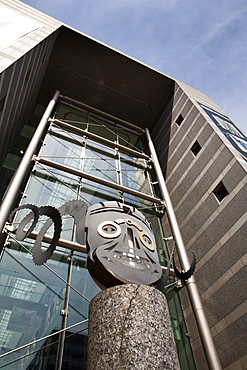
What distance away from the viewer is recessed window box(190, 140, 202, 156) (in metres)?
9.57

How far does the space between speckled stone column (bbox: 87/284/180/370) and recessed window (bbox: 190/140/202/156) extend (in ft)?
24.1

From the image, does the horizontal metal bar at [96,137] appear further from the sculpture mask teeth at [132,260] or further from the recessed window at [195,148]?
the sculpture mask teeth at [132,260]

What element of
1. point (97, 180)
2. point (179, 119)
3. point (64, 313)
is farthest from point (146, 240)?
point (179, 119)

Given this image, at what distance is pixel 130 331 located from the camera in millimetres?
2596

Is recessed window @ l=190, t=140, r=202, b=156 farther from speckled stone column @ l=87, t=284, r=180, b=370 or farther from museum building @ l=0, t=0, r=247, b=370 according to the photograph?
speckled stone column @ l=87, t=284, r=180, b=370

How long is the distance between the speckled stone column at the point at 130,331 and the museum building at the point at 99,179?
252 cm

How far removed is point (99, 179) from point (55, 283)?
4206 mm

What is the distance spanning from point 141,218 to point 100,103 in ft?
37.2

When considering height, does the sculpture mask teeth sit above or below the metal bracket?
above

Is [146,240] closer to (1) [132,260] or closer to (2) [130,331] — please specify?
(1) [132,260]

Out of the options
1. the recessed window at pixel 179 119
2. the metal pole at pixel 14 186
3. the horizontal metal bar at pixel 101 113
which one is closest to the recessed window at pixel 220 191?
the recessed window at pixel 179 119

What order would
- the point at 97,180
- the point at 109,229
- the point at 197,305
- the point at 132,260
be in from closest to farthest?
the point at 132,260
the point at 109,229
the point at 197,305
the point at 97,180

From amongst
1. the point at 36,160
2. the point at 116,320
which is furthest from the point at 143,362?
the point at 36,160

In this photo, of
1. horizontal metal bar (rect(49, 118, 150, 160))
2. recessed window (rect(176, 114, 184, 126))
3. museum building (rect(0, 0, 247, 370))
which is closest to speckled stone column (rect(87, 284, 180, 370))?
museum building (rect(0, 0, 247, 370))
